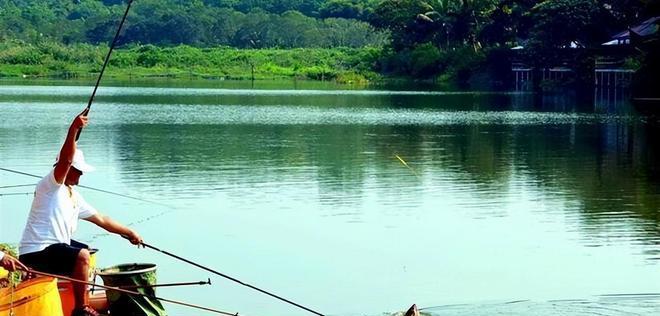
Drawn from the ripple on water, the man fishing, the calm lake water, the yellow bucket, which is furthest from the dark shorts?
the ripple on water

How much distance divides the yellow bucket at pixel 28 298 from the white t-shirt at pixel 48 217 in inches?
12.8

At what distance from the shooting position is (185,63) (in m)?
93.4

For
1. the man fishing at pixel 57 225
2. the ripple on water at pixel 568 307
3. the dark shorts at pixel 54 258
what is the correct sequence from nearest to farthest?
the man fishing at pixel 57 225, the dark shorts at pixel 54 258, the ripple on water at pixel 568 307

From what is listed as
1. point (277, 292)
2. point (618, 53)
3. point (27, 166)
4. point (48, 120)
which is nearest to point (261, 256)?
point (277, 292)

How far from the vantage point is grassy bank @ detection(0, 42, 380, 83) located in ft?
278

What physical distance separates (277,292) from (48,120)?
23166 millimetres

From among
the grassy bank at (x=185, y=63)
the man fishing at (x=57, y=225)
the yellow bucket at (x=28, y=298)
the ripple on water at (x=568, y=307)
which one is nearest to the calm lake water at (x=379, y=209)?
the ripple on water at (x=568, y=307)

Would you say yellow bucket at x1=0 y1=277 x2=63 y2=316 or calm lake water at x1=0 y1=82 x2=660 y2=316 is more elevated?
yellow bucket at x1=0 y1=277 x2=63 y2=316

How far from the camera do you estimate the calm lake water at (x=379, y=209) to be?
1231 centimetres

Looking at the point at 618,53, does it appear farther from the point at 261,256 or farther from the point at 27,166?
the point at 261,256

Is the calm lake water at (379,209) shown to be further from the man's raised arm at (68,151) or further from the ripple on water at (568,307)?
the man's raised arm at (68,151)

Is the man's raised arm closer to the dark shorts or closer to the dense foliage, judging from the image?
the dark shorts

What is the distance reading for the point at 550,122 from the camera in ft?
120

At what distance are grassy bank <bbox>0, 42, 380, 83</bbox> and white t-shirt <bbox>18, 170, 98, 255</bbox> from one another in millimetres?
74726
